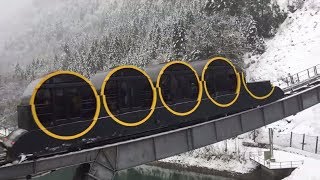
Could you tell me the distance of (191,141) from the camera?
18.2m

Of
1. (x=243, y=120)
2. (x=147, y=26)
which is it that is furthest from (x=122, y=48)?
(x=243, y=120)

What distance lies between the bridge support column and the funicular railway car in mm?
612

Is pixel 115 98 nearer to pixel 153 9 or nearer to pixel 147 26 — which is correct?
pixel 147 26

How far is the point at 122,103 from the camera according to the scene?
16.1 meters

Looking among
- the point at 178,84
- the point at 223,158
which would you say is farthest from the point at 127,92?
the point at 223,158

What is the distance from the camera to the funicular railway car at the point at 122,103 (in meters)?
13.5

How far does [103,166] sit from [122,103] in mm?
3121

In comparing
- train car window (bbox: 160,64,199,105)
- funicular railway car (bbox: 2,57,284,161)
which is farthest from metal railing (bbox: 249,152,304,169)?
train car window (bbox: 160,64,199,105)

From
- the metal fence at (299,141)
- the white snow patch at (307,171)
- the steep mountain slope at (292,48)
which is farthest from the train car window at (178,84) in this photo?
the steep mountain slope at (292,48)

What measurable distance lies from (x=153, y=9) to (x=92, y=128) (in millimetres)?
117929

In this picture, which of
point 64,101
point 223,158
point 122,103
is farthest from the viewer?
point 223,158

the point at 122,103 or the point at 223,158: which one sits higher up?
the point at 122,103

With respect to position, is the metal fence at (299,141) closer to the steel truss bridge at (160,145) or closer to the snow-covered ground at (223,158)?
the snow-covered ground at (223,158)

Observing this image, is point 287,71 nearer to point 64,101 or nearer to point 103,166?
point 103,166
